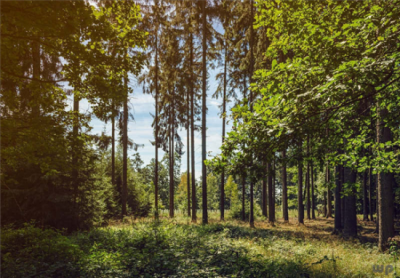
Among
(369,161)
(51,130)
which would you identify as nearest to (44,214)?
(51,130)

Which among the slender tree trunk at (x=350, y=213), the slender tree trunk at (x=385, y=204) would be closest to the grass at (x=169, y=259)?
the slender tree trunk at (x=385, y=204)

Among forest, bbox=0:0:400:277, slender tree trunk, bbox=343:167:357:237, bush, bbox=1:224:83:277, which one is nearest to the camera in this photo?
forest, bbox=0:0:400:277

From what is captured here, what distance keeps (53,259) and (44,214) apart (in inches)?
215

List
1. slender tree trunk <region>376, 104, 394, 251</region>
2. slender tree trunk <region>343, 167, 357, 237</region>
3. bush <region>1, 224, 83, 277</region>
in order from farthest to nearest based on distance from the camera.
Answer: slender tree trunk <region>343, 167, 357, 237</region>
slender tree trunk <region>376, 104, 394, 251</region>
bush <region>1, 224, 83, 277</region>

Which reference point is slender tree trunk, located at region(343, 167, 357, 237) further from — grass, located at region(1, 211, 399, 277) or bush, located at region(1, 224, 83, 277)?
bush, located at region(1, 224, 83, 277)

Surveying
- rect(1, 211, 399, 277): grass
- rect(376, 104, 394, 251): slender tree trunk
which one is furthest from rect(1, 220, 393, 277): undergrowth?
rect(376, 104, 394, 251): slender tree trunk

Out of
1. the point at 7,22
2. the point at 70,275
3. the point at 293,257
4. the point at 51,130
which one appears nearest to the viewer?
the point at 7,22

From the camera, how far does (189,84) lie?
56.3ft

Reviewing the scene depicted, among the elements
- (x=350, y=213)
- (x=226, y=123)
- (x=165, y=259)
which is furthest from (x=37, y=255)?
(x=350, y=213)

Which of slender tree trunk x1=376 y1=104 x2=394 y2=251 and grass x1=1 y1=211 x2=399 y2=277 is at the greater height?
slender tree trunk x1=376 y1=104 x2=394 y2=251

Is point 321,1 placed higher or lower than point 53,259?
higher

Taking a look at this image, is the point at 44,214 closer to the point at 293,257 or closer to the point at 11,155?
the point at 11,155

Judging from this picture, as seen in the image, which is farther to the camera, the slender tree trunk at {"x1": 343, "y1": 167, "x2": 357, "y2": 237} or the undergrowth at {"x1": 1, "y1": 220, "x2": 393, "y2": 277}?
the slender tree trunk at {"x1": 343, "y1": 167, "x2": 357, "y2": 237}

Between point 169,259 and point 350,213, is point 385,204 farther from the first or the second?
point 169,259
